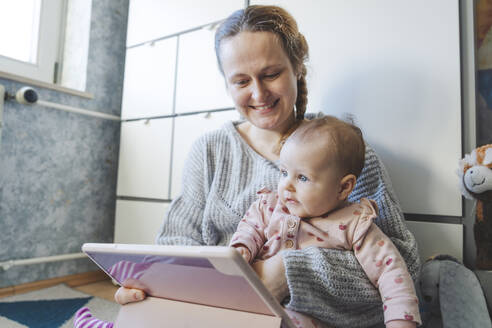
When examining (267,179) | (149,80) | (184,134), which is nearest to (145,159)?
(184,134)

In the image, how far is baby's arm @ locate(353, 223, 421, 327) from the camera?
22.2 inches

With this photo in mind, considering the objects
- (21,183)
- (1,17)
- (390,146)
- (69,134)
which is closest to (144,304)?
(390,146)

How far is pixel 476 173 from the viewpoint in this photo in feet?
2.52

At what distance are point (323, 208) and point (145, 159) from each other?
1089 millimetres

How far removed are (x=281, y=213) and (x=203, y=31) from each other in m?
0.99

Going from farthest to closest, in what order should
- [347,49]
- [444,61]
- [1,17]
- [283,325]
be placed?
[1,17] < [347,49] < [444,61] < [283,325]

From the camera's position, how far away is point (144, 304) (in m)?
0.60

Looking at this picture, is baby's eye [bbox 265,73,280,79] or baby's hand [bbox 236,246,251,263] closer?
baby's hand [bbox 236,246,251,263]

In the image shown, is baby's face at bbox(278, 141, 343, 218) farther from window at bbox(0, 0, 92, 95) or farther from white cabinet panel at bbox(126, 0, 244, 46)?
window at bbox(0, 0, 92, 95)

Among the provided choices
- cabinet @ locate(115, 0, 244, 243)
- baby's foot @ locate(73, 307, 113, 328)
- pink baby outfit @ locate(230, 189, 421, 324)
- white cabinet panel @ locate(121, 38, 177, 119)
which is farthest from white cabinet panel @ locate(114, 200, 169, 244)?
pink baby outfit @ locate(230, 189, 421, 324)

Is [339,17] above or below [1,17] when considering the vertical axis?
Answer: below

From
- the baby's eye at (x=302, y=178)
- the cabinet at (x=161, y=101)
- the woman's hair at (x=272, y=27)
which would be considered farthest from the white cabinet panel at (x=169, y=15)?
the baby's eye at (x=302, y=178)

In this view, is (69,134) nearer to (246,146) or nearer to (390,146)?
(246,146)

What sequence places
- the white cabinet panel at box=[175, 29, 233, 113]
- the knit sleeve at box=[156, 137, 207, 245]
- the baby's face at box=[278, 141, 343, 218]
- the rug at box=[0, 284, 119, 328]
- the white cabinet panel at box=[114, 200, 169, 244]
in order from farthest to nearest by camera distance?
the white cabinet panel at box=[114, 200, 169, 244], the white cabinet panel at box=[175, 29, 233, 113], the rug at box=[0, 284, 119, 328], the knit sleeve at box=[156, 137, 207, 245], the baby's face at box=[278, 141, 343, 218]
